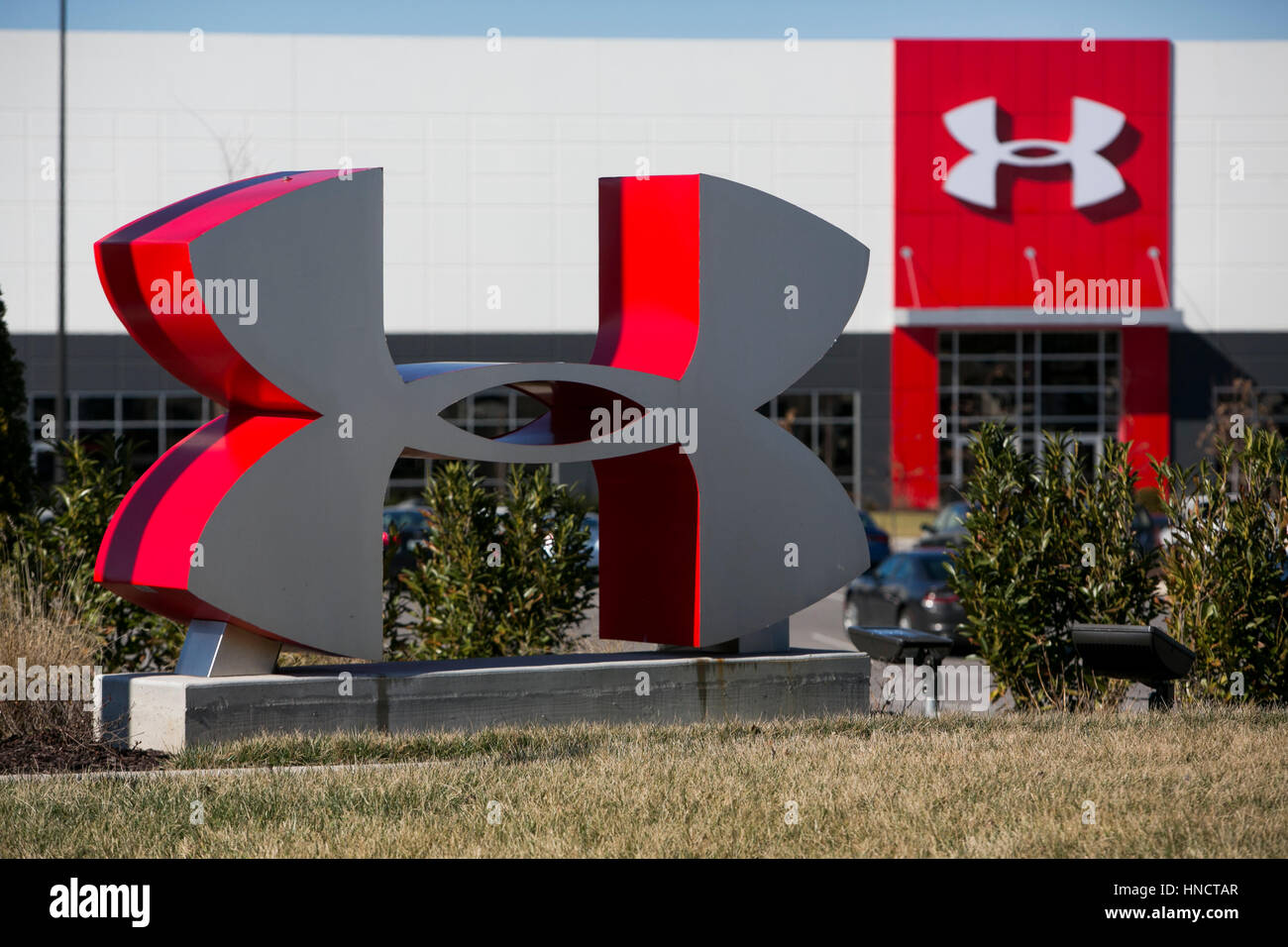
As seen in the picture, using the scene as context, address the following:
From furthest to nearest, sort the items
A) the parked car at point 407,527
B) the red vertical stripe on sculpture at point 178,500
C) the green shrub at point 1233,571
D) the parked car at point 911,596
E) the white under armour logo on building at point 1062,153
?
1. the white under armour logo on building at point 1062,153
2. the parked car at point 407,527
3. the parked car at point 911,596
4. the green shrub at point 1233,571
5. the red vertical stripe on sculpture at point 178,500

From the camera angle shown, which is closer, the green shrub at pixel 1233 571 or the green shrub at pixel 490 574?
the green shrub at pixel 1233 571

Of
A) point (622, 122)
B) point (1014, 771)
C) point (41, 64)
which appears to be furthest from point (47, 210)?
point (1014, 771)

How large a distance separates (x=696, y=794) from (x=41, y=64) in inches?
1433

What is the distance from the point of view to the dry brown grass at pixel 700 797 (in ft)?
18.7

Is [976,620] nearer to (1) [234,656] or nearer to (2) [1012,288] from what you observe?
(1) [234,656]

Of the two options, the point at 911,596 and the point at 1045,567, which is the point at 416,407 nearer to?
the point at 1045,567

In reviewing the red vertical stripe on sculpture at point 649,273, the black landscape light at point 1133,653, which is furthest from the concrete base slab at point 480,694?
the red vertical stripe on sculpture at point 649,273

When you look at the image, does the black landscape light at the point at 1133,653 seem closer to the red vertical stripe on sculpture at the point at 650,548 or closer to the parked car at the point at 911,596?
the red vertical stripe on sculpture at the point at 650,548

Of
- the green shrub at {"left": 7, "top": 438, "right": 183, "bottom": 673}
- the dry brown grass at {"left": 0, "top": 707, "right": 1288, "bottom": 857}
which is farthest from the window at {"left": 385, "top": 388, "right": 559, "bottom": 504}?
the dry brown grass at {"left": 0, "top": 707, "right": 1288, "bottom": 857}

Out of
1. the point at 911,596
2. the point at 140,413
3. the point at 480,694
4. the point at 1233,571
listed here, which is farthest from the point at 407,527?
the point at 1233,571

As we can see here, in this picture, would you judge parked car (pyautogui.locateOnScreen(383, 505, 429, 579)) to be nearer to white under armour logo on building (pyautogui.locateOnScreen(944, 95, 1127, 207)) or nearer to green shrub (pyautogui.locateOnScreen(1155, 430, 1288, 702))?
green shrub (pyautogui.locateOnScreen(1155, 430, 1288, 702))

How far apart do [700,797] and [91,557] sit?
6224 mm

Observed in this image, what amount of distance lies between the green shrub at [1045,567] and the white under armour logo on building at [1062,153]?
94.5ft

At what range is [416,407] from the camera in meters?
8.63
